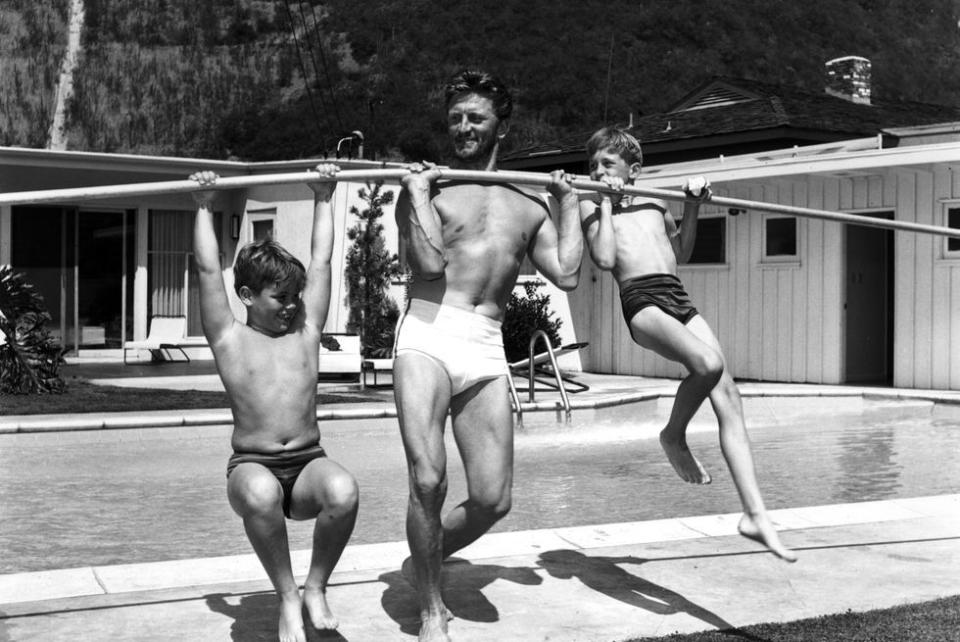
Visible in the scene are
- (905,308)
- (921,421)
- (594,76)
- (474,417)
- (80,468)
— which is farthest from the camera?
(594,76)

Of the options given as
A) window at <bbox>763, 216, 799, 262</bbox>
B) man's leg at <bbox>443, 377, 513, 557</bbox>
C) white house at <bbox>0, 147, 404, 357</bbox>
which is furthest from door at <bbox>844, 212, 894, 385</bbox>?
man's leg at <bbox>443, 377, 513, 557</bbox>

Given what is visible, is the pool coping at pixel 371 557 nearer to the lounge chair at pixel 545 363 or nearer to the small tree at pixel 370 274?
the lounge chair at pixel 545 363

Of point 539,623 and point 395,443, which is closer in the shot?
point 539,623

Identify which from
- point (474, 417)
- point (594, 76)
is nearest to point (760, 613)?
point (474, 417)

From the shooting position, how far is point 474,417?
5.07 meters

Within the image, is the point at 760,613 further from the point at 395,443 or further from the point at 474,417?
the point at 395,443

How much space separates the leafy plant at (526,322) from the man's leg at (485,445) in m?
15.0

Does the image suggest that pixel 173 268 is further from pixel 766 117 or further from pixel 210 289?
pixel 210 289

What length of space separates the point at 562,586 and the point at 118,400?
10243mm

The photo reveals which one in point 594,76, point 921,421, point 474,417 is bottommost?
point 921,421

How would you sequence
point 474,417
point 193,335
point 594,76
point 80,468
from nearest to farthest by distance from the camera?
1. point 474,417
2. point 80,468
3. point 193,335
4. point 594,76

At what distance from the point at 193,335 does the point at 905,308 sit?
1396 centimetres

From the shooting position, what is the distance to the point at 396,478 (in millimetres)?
10828

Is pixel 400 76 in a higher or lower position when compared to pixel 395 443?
higher
